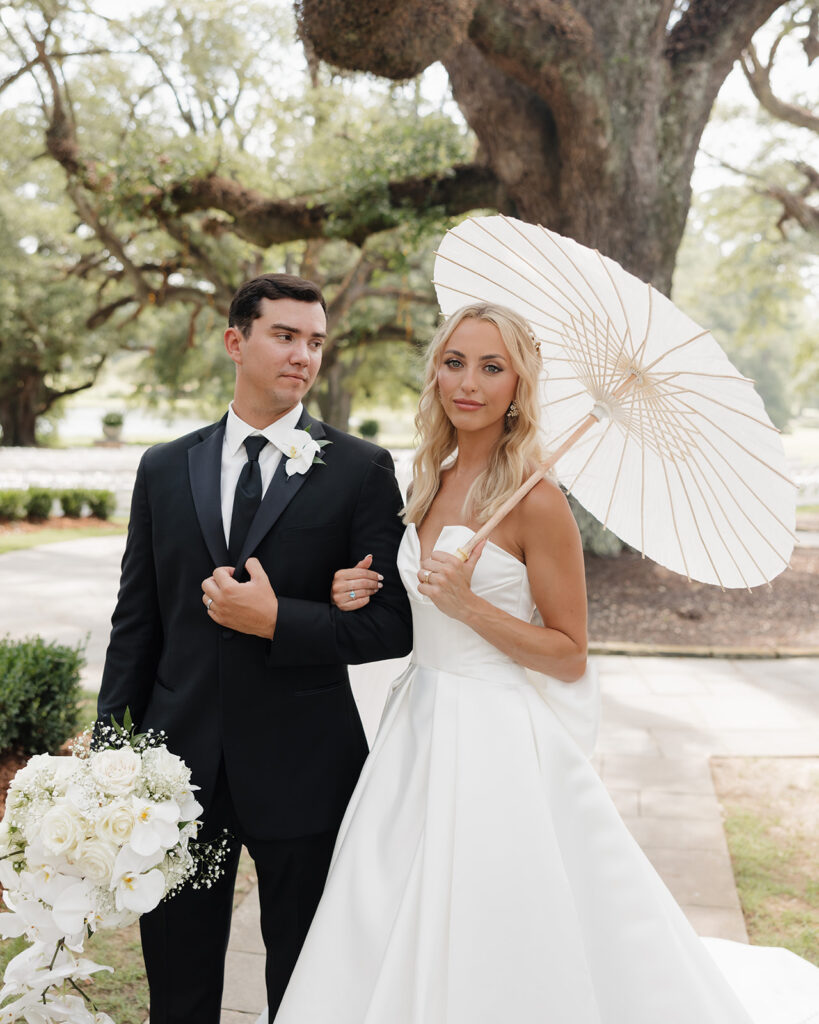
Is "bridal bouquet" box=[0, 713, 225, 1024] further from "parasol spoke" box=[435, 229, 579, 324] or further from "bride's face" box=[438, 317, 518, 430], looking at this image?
"parasol spoke" box=[435, 229, 579, 324]

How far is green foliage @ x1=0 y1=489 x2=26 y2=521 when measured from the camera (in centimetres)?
1566

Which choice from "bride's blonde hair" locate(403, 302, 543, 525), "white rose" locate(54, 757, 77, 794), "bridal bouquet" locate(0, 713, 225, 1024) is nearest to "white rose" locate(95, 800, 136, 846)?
"bridal bouquet" locate(0, 713, 225, 1024)

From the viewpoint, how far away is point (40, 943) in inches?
84.0

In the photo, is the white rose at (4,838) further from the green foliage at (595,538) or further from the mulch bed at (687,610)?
the green foliage at (595,538)

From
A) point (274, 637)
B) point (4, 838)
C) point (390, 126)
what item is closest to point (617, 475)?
point (274, 637)

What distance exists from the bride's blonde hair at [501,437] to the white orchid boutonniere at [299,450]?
1.12 feet

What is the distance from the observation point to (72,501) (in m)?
17.0

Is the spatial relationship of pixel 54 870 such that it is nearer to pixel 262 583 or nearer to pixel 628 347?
pixel 262 583

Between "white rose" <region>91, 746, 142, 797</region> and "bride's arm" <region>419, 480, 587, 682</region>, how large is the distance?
809mm

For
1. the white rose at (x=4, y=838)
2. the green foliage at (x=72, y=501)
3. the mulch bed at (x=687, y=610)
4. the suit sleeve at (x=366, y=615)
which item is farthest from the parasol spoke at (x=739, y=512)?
the green foliage at (x=72, y=501)

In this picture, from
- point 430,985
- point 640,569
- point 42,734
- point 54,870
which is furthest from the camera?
point 640,569

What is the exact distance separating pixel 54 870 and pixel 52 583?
9.79 metres

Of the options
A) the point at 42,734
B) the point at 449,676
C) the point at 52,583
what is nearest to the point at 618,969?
the point at 449,676

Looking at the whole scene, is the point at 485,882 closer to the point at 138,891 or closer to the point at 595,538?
the point at 138,891
